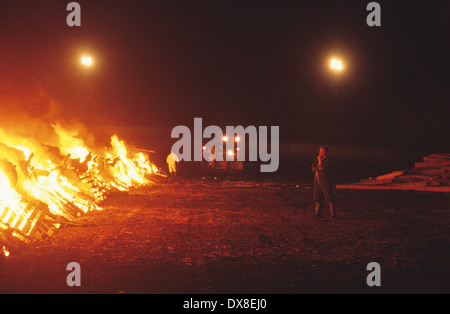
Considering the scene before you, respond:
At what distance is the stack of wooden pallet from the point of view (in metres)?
17.5

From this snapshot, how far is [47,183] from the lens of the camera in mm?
11539

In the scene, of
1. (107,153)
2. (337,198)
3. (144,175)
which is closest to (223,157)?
(144,175)

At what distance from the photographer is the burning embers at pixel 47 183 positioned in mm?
8484

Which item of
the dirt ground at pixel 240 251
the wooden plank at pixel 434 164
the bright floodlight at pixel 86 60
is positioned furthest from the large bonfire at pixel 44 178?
the wooden plank at pixel 434 164

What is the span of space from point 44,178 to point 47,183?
164 mm

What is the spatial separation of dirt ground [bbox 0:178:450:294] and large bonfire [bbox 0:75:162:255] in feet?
1.61

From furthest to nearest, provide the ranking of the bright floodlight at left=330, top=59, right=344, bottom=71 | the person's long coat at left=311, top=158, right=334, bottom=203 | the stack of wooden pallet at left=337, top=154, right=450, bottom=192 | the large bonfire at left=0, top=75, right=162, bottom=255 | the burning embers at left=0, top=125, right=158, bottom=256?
the bright floodlight at left=330, top=59, right=344, bottom=71 → the stack of wooden pallet at left=337, top=154, right=450, bottom=192 → the person's long coat at left=311, top=158, right=334, bottom=203 → the large bonfire at left=0, top=75, right=162, bottom=255 → the burning embers at left=0, top=125, right=158, bottom=256

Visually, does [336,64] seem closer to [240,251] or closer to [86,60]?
[86,60]

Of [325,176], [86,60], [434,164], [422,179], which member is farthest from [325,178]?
[86,60]

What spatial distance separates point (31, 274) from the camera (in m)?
6.34

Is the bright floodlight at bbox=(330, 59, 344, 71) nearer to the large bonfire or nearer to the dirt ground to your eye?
the dirt ground

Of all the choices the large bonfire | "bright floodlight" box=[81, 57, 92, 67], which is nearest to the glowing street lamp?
"bright floodlight" box=[81, 57, 92, 67]

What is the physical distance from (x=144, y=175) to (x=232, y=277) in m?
16.0
